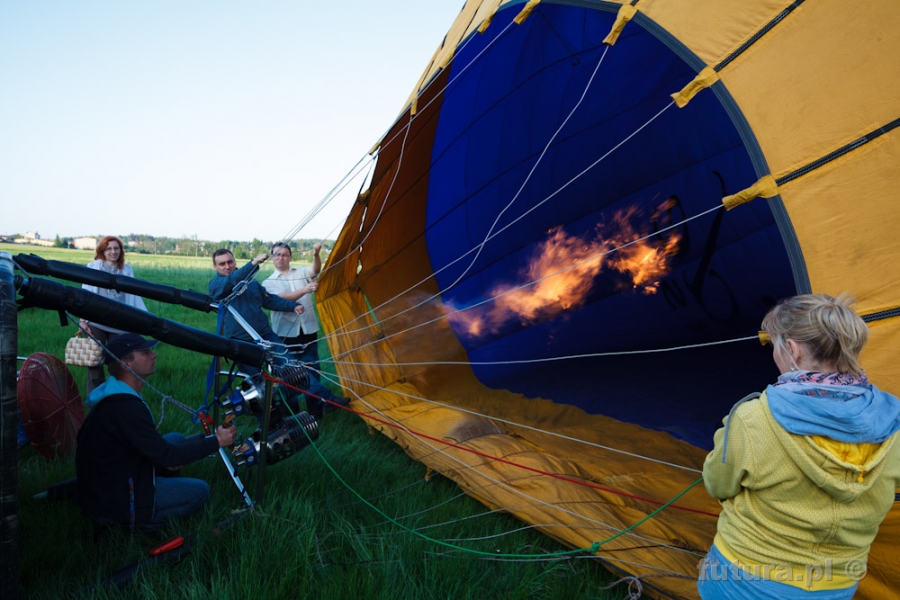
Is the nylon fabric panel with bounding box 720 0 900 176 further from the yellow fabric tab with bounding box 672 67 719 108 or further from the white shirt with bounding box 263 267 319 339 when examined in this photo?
the white shirt with bounding box 263 267 319 339

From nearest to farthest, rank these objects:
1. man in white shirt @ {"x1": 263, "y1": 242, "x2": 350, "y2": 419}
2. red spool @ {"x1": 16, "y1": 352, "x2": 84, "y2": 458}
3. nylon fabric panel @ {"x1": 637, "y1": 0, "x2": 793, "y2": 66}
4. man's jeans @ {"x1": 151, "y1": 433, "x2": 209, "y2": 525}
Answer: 1. nylon fabric panel @ {"x1": 637, "y1": 0, "x2": 793, "y2": 66}
2. man's jeans @ {"x1": 151, "y1": 433, "x2": 209, "y2": 525}
3. red spool @ {"x1": 16, "y1": 352, "x2": 84, "y2": 458}
4. man in white shirt @ {"x1": 263, "y1": 242, "x2": 350, "y2": 419}

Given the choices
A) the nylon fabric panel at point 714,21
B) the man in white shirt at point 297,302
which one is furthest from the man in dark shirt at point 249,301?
the nylon fabric panel at point 714,21

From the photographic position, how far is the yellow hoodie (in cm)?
129

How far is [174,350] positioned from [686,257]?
5183 mm

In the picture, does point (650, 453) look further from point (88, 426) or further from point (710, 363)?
point (88, 426)

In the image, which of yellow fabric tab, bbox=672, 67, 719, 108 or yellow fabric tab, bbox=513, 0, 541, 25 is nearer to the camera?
→ yellow fabric tab, bbox=672, 67, 719, 108

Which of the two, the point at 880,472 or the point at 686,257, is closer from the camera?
the point at 880,472

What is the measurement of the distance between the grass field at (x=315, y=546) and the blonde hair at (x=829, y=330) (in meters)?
1.32

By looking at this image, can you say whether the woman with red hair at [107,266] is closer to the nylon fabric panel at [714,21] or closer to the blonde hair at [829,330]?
the nylon fabric panel at [714,21]

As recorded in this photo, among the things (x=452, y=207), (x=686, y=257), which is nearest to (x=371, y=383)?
(x=452, y=207)

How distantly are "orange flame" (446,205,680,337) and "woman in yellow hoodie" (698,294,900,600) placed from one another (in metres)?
3.19

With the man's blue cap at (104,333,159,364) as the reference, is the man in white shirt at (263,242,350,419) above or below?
above

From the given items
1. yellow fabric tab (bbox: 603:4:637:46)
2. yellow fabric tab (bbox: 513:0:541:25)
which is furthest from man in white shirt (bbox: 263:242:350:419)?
yellow fabric tab (bbox: 603:4:637:46)

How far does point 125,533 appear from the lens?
7.82 feet
